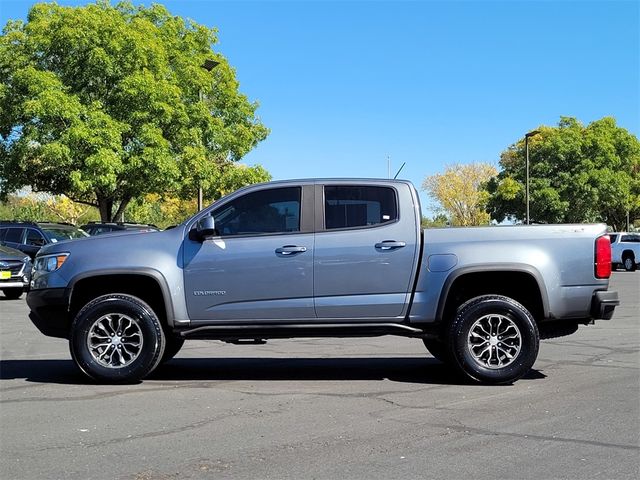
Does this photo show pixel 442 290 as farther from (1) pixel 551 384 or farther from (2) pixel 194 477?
(2) pixel 194 477

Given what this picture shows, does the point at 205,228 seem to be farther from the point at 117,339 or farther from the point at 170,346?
the point at 170,346

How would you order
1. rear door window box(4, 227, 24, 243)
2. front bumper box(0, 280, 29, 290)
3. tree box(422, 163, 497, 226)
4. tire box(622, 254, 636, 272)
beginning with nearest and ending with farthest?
front bumper box(0, 280, 29, 290) < rear door window box(4, 227, 24, 243) < tire box(622, 254, 636, 272) < tree box(422, 163, 497, 226)

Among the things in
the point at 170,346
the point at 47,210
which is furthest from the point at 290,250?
the point at 47,210

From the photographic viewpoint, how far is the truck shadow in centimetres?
776

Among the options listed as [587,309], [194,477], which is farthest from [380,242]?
[194,477]

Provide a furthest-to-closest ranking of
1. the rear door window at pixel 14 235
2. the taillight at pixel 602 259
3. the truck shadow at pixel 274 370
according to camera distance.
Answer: the rear door window at pixel 14 235 < the truck shadow at pixel 274 370 < the taillight at pixel 602 259

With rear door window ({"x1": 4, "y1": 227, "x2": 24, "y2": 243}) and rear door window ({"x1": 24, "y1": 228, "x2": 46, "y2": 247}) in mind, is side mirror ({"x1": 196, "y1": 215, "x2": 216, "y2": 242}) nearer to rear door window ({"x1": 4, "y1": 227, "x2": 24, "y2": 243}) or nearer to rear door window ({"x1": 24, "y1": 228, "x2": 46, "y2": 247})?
rear door window ({"x1": 24, "y1": 228, "x2": 46, "y2": 247})

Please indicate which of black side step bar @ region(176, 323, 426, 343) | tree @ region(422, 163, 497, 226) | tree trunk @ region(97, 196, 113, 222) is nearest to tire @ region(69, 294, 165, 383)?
black side step bar @ region(176, 323, 426, 343)

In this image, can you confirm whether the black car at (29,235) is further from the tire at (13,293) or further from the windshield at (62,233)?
the tire at (13,293)

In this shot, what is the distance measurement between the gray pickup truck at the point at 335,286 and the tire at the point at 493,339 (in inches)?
0.4

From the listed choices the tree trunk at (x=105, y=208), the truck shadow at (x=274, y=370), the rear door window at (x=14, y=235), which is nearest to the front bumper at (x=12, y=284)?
the rear door window at (x=14, y=235)

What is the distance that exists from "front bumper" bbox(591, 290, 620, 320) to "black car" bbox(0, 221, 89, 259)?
16572 mm

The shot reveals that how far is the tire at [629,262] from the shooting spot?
35.2 metres

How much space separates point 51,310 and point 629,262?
33175mm
